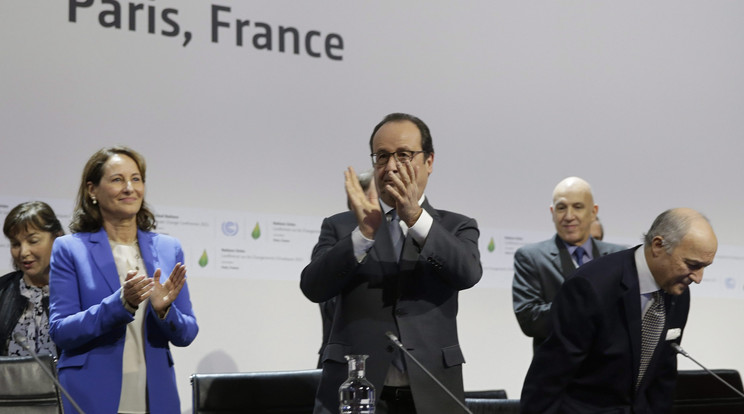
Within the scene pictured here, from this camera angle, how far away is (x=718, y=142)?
21.6ft

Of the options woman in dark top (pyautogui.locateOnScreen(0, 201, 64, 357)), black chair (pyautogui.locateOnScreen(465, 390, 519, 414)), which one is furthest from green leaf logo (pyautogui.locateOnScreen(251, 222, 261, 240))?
black chair (pyautogui.locateOnScreen(465, 390, 519, 414))

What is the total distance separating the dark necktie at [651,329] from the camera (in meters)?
2.55

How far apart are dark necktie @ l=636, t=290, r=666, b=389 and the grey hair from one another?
16cm

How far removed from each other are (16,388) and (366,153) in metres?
3.06

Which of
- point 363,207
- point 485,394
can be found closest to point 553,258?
point 485,394

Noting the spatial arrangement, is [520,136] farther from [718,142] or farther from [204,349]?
[204,349]

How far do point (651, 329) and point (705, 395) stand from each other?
3.79ft

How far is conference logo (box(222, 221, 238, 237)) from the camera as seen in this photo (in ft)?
15.3

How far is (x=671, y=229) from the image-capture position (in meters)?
2.55

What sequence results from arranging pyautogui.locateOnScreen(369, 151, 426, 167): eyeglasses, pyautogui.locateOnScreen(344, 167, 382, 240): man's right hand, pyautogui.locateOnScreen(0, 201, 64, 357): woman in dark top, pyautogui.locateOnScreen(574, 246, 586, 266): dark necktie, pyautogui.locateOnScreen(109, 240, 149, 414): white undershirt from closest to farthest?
pyautogui.locateOnScreen(344, 167, 382, 240): man's right hand → pyautogui.locateOnScreen(369, 151, 426, 167): eyeglasses → pyautogui.locateOnScreen(109, 240, 149, 414): white undershirt → pyautogui.locateOnScreen(0, 201, 64, 357): woman in dark top → pyautogui.locateOnScreen(574, 246, 586, 266): dark necktie

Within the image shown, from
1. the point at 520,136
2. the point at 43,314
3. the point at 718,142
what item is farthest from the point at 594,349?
the point at 718,142

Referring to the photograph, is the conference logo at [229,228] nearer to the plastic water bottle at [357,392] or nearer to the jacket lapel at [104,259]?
the jacket lapel at [104,259]

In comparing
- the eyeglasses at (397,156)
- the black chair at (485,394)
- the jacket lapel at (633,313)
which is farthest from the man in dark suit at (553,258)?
the eyeglasses at (397,156)

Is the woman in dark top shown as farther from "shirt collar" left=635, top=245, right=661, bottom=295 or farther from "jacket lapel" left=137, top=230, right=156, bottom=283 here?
"shirt collar" left=635, top=245, right=661, bottom=295
